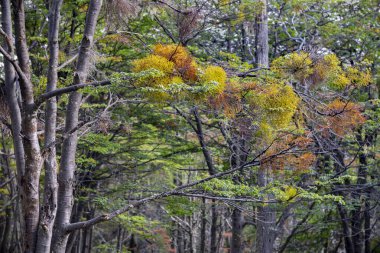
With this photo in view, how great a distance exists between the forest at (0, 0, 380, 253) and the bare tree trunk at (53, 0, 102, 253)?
0.05 feet

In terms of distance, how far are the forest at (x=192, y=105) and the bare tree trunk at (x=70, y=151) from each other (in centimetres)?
1

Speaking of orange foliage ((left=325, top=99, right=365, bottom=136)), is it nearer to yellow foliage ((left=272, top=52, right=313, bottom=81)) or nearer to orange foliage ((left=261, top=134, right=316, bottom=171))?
orange foliage ((left=261, top=134, right=316, bottom=171))

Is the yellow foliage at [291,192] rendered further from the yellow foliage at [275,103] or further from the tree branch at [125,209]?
the yellow foliage at [275,103]

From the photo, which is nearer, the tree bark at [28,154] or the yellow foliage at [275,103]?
the tree bark at [28,154]

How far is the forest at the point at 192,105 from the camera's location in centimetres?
487

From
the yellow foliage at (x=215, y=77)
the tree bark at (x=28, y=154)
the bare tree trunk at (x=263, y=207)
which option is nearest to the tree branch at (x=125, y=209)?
the tree bark at (x=28, y=154)

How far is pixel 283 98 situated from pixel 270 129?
0.66 m

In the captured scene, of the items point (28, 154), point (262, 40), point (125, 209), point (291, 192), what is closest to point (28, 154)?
point (28, 154)

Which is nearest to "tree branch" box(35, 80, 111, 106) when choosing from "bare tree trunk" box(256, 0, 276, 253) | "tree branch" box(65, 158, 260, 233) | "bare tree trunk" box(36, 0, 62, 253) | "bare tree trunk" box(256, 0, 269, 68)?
"bare tree trunk" box(36, 0, 62, 253)

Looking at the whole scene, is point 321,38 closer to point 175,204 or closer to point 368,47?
point 368,47

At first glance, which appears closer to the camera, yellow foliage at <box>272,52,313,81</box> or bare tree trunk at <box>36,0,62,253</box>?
bare tree trunk at <box>36,0,62,253</box>

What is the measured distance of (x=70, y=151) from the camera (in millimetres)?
5641

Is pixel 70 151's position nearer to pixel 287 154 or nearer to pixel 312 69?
pixel 287 154

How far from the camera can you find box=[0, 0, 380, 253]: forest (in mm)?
4867
